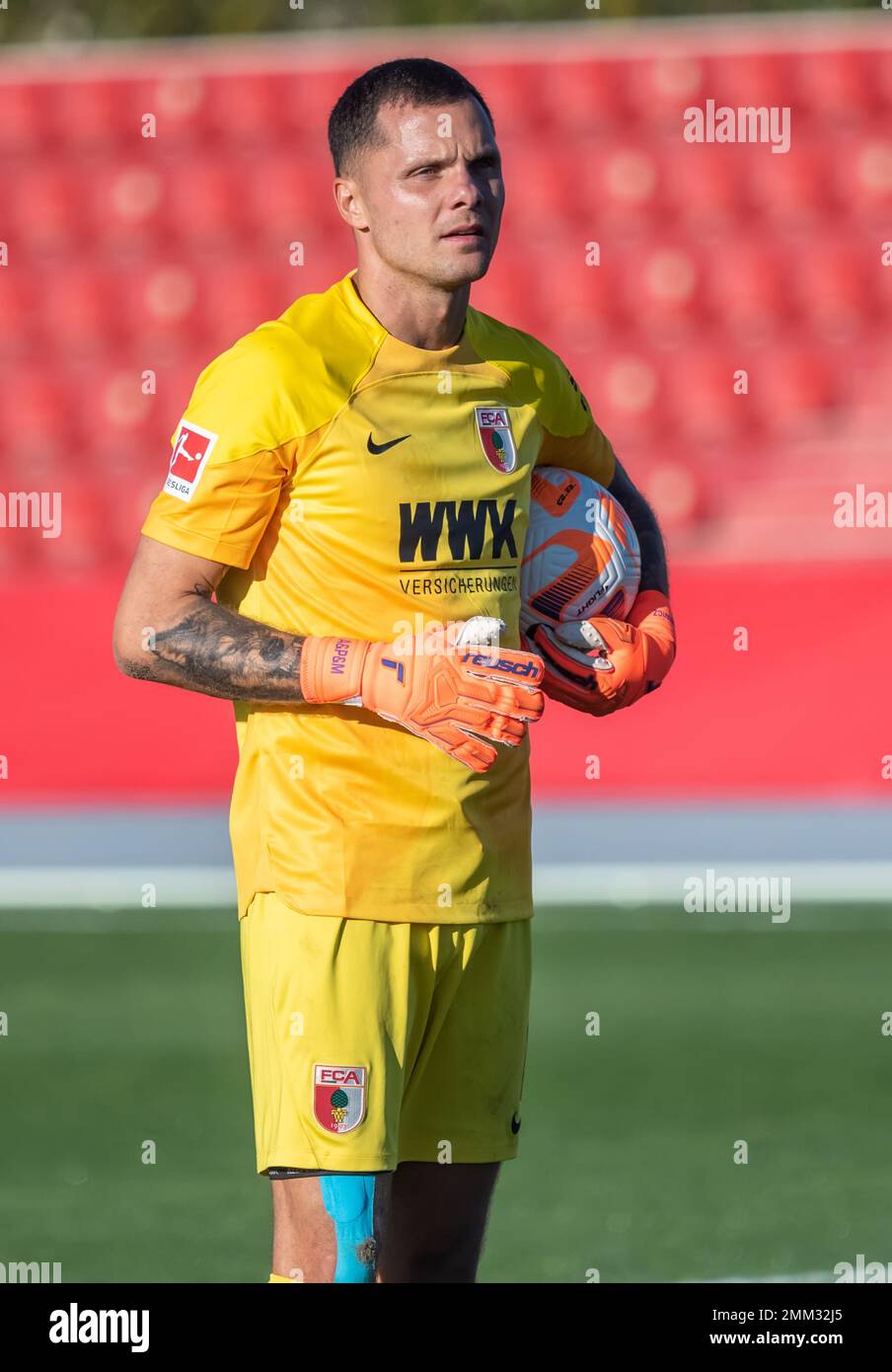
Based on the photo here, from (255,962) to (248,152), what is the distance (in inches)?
501

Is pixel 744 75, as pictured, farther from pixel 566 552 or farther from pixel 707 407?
pixel 566 552

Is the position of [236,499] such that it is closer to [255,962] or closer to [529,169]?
[255,962]

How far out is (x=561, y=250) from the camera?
14656mm

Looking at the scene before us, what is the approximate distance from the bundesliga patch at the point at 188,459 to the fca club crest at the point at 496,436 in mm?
491

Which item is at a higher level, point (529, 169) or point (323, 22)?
point (323, 22)

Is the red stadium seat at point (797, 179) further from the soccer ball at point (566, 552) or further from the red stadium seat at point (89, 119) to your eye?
the soccer ball at point (566, 552)

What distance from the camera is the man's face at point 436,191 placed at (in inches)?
122

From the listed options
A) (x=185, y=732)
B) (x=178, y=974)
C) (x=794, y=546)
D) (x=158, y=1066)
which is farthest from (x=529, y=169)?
(x=158, y=1066)

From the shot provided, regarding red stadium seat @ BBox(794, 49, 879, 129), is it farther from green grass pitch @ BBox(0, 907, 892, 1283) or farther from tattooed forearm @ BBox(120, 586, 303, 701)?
tattooed forearm @ BBox(120, 586, 303, 701)

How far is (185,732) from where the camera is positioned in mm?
11523

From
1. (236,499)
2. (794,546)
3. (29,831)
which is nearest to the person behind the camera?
(236,499)

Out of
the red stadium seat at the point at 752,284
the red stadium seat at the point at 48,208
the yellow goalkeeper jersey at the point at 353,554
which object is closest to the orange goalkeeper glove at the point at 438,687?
the yellow goalkeeper jersey at the point at 353,554

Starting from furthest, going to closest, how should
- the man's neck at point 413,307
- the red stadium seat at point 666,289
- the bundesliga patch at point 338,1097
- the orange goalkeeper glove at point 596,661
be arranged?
the red stadium seat at point 666,289 < the orange goalkeeper glove at point 596,661 < the man's neck at point 413,307 < the bundesliga patch at point 338,1097

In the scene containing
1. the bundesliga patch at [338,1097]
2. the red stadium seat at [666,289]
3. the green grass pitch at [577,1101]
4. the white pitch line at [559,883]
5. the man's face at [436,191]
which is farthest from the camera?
the red stadium seat at [666,289]
